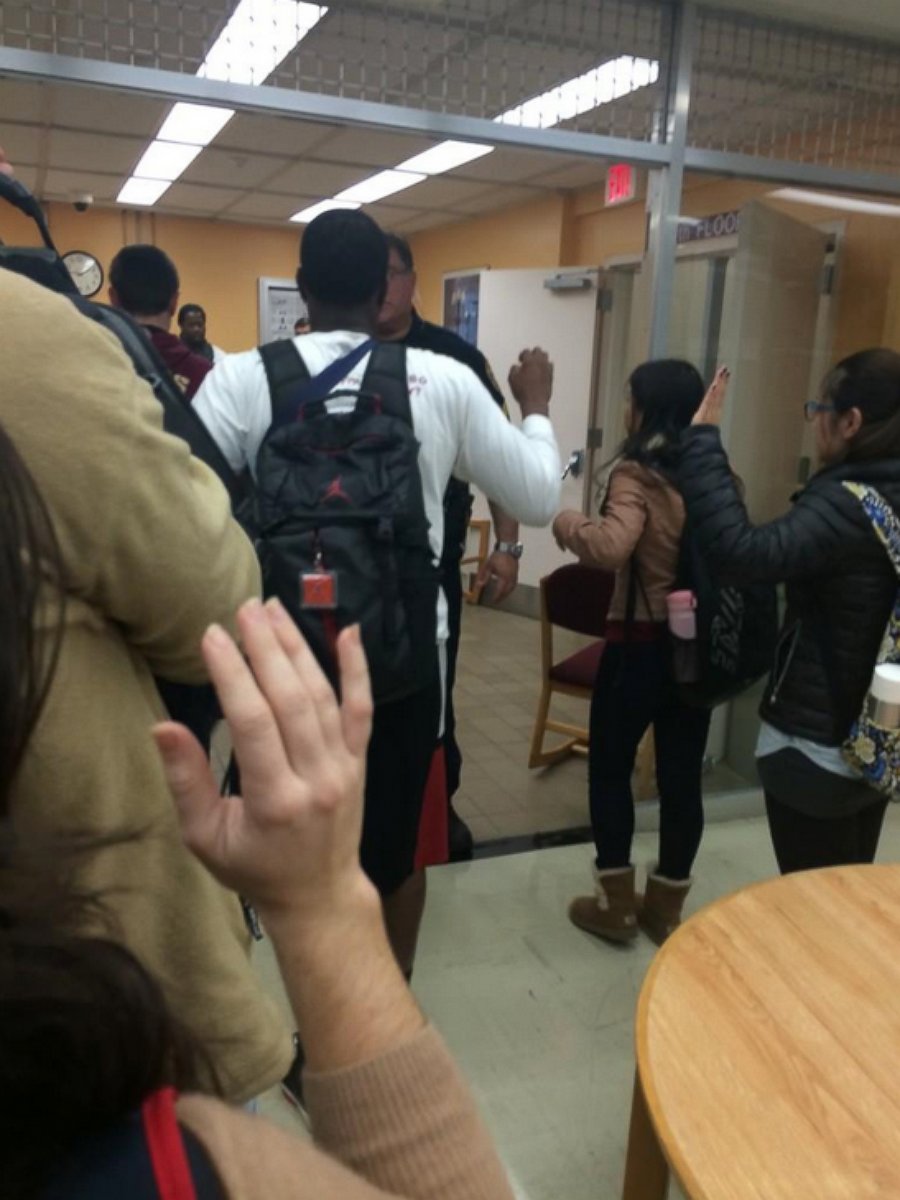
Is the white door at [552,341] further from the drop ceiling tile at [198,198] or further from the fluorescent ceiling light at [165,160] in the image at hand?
the drop ceiling tile at [198,198]

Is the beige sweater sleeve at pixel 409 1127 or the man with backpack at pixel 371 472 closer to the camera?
the beige sweater sleeve at pixel 409 1127

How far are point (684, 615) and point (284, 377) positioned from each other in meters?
1.05

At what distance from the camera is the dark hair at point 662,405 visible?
2.00 metres

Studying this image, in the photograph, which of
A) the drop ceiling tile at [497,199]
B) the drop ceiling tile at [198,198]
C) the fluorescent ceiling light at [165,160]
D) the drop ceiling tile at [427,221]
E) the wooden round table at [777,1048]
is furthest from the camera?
the drop ceiling tile at [427,221]

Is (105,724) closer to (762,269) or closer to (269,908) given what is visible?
(269,908)

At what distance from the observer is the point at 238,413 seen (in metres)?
1.50

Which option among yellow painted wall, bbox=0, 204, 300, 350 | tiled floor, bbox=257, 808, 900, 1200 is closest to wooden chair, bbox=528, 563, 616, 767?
tiled floor, bbox=257, 808, 900, 1200

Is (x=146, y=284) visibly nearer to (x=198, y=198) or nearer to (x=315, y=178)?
(x=315, y=178)

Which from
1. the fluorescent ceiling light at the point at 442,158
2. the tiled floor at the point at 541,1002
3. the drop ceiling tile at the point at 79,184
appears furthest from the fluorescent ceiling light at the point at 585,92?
the drop ceiling tile at the point at 79,184

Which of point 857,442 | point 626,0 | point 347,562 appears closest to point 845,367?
point 857,442

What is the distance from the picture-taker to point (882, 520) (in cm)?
156

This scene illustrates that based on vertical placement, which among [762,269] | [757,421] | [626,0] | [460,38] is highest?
[626,0]

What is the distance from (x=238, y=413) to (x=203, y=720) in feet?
2.53

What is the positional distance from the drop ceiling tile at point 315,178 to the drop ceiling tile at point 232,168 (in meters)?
0.10
